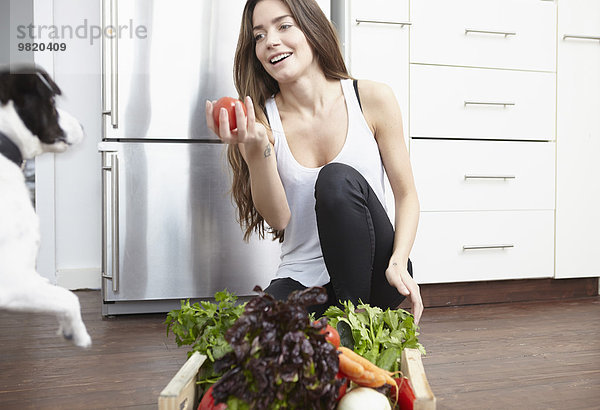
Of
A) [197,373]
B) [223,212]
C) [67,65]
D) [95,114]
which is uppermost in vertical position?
[67,65]

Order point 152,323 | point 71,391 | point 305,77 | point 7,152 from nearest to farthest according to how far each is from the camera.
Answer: point 7,152 < point 71,391 < point 305,77 < point 152,323

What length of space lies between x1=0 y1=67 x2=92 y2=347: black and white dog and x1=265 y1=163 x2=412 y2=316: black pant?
2.65ft

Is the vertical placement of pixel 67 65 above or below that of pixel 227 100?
above

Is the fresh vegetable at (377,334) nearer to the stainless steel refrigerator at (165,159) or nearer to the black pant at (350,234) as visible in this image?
the black pant at (350,234)

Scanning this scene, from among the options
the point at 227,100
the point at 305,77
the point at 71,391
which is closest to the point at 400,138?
the point at 305,77

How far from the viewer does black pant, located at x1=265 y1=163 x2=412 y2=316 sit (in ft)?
4.31

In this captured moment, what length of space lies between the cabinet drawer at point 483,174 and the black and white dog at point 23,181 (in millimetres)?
1632

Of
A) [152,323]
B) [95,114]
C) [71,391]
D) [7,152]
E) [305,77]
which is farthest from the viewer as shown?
[95,114]

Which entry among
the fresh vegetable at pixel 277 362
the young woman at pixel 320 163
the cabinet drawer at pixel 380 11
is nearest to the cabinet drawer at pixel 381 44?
the cabinet drawer at pixel 380 11

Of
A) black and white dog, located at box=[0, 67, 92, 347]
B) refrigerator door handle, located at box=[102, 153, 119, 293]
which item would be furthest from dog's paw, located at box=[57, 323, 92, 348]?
refrigerator door handle, located at box=[102, 153, 119, 293]

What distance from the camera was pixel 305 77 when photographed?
145 centimetres

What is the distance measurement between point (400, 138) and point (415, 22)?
2.52 feet

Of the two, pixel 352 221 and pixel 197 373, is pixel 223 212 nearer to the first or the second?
pixel 352 221

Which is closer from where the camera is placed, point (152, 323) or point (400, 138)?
point (400, 138)
